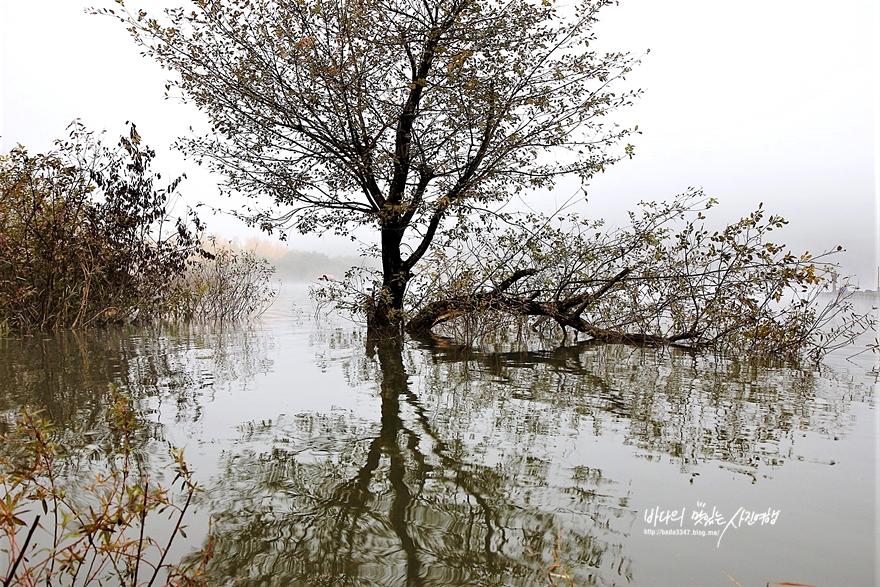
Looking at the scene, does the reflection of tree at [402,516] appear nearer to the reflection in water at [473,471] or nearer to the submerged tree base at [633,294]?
the reflection in water at [473,471]

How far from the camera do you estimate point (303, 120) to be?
9625 millimetres

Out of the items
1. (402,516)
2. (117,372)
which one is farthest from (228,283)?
(402,516)

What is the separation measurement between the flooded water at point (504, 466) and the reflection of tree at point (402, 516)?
Answer: 1 cm

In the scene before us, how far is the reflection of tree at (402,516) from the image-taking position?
8.04 feet

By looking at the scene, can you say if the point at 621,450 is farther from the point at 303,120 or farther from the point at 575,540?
the point at 303,120

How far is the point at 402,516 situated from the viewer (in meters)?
2.90

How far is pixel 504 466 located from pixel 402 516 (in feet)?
2.79

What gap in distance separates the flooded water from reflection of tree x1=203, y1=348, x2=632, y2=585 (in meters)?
0.01

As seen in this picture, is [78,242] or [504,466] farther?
[78,242]

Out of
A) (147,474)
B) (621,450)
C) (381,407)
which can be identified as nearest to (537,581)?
(621,450)

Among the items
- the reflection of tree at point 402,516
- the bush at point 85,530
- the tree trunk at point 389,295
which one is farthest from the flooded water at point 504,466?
the tree trunk at point 389,295

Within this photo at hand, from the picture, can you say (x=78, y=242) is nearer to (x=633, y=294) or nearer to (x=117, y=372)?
(x=117, y=372)

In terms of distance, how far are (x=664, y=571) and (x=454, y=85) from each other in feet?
27.3

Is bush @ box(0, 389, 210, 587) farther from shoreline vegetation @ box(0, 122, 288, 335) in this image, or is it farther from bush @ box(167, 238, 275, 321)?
bush @ box(167, 238, 275, 321)
